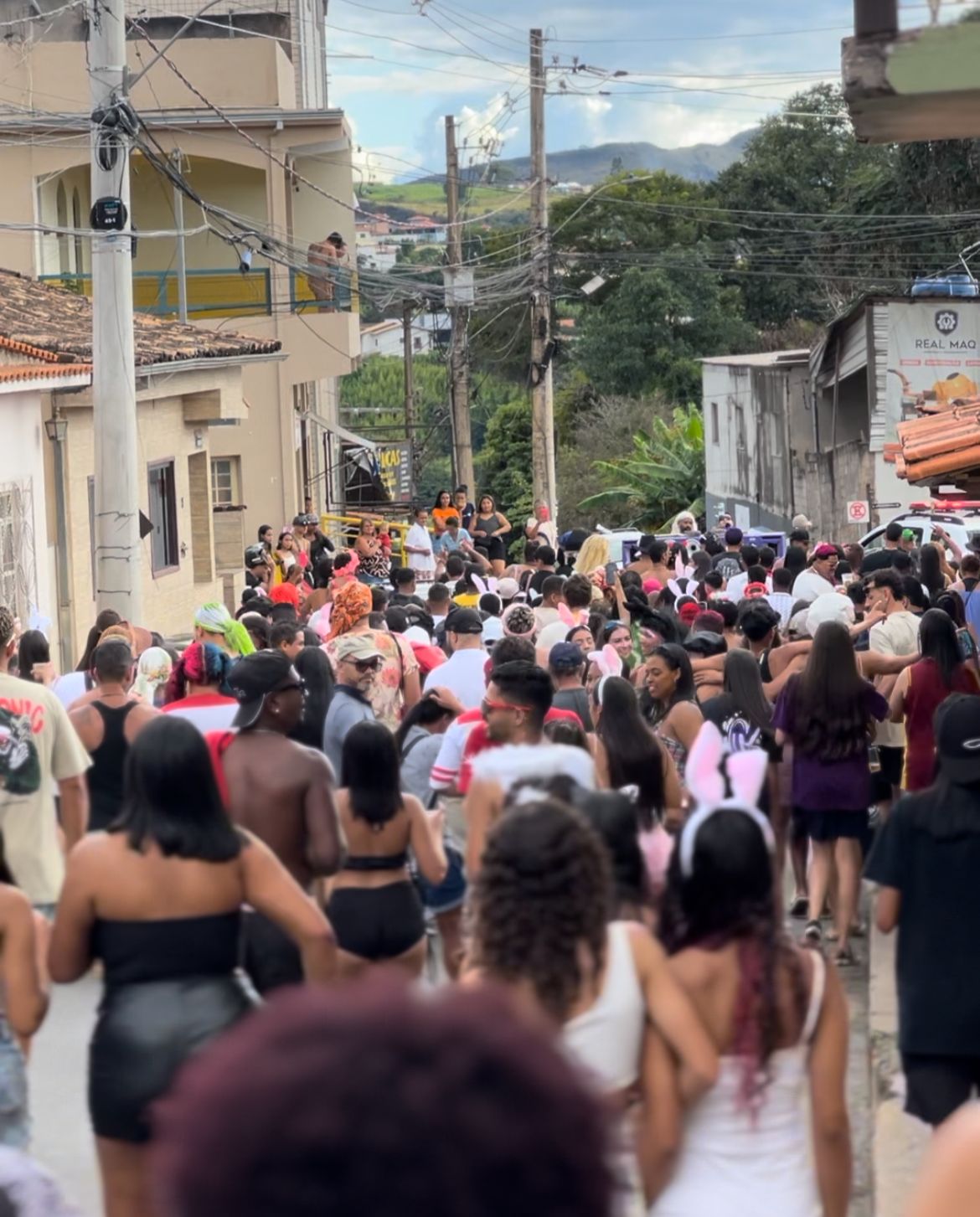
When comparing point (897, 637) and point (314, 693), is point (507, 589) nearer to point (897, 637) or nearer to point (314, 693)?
point (897, 637)

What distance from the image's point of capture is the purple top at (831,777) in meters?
8.59

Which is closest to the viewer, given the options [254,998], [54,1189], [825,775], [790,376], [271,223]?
[54,1189]

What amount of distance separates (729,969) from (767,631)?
6479 millimetres

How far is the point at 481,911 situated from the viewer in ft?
12.5

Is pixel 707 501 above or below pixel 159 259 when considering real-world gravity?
below

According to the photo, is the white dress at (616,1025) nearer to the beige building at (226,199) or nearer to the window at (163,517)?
the window at (163,517)

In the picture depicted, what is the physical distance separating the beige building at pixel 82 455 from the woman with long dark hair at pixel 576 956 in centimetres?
1130

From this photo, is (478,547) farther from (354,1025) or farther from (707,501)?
(707,501)

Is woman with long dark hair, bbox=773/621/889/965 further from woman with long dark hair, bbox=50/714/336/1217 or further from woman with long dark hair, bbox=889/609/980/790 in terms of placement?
woman with long dark hair, bbox=50/714/336/1217

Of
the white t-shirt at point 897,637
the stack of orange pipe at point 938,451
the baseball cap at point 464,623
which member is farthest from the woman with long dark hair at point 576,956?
the stack of orange pipe at point 938,451

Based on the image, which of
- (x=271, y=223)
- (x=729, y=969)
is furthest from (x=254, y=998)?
(x=271, y=223)

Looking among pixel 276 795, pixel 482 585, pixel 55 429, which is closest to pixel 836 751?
pixel 276 795

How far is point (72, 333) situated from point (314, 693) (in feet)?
42.4

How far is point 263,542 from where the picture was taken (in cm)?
2172
